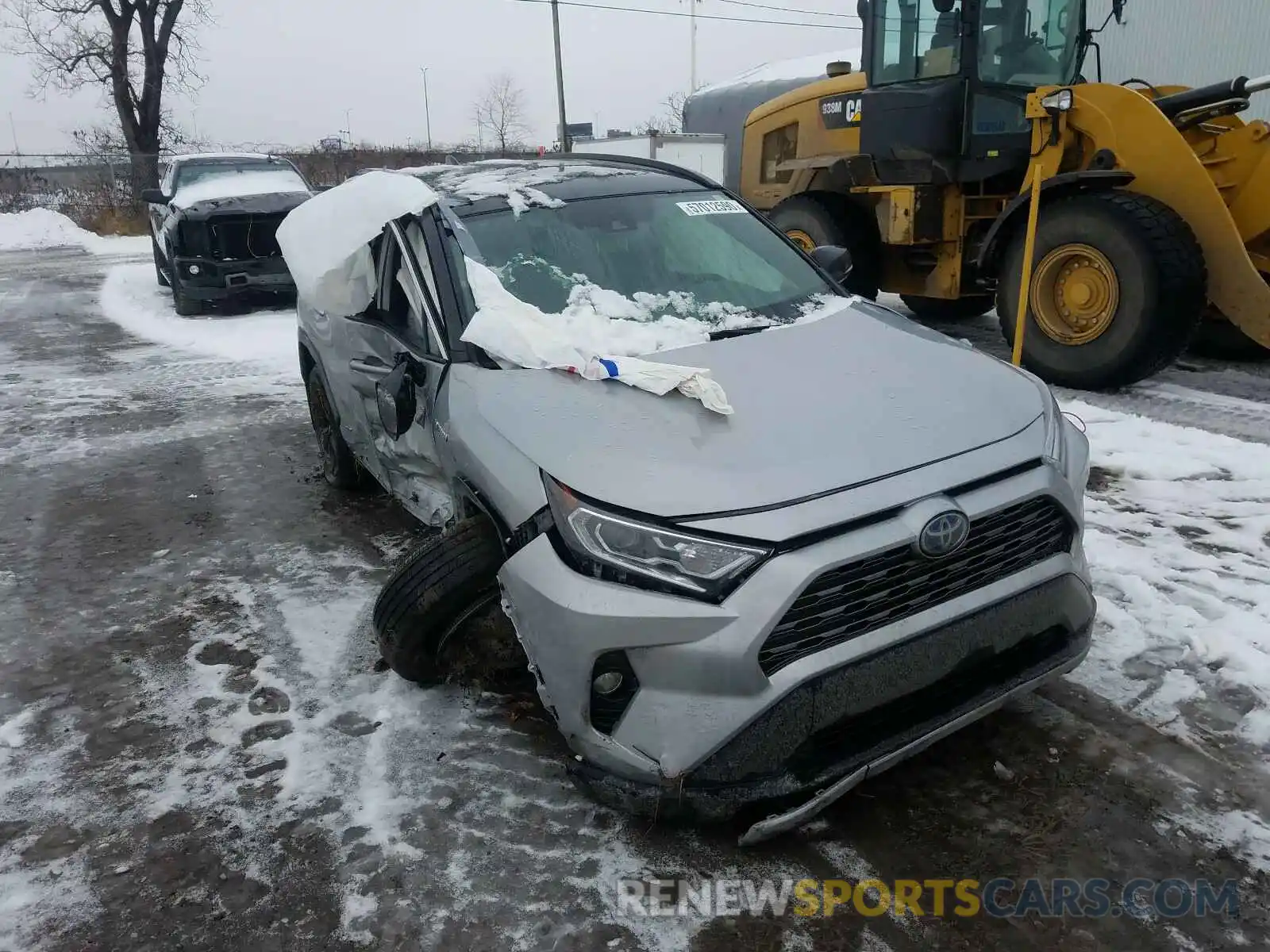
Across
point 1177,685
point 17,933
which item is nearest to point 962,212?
point 1177,685

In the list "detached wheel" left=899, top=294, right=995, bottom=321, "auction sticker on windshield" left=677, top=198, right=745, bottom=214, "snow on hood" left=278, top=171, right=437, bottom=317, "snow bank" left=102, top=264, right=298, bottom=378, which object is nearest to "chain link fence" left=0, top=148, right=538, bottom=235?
"snow bank" left=102, top=264, right=298, bottom=378

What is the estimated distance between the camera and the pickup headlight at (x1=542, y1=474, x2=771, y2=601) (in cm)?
228

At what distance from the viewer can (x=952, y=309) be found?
30.9 feet

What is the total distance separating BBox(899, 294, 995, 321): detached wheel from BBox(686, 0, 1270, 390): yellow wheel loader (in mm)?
1107

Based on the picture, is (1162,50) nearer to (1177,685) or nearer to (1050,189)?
(1050,189)

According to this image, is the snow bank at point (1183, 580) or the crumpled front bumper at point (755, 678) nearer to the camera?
the crumpled front bumper at point (755, 678)

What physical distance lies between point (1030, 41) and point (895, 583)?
6.65 m

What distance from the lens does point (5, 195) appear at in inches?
1314

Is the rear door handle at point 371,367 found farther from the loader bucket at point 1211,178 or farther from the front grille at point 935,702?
the loader bucket at point 1211,178

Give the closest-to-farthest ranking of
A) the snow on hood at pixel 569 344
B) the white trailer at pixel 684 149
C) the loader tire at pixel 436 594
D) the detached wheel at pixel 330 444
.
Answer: the snow on hood at pixel 569 344, the loader tire at pixel 436 594, the detached wheel at pixel 330 444, the white trailer at pixel 684 149

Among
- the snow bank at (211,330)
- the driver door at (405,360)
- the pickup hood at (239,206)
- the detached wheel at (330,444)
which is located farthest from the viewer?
the pickup hood at (239,206)

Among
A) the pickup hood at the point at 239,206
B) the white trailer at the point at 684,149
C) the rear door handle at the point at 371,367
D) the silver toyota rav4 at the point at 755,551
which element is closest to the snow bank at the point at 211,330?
the pickup hood at the point at 239,206

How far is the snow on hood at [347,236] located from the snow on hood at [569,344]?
689mm

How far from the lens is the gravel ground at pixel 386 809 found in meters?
2.36
